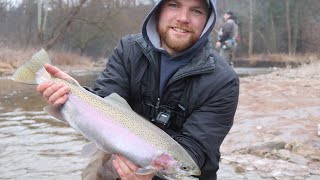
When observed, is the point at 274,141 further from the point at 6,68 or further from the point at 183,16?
the point at 6,68

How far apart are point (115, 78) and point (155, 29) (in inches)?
19.0

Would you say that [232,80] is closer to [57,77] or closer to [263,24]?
[57,77]

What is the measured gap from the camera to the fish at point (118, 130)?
2684mm

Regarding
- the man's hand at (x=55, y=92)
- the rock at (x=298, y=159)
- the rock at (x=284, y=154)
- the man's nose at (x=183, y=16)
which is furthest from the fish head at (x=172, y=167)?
the rock at (x=284, y=154)

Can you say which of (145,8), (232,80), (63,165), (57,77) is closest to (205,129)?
(232,80)

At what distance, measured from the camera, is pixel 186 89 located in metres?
3.35

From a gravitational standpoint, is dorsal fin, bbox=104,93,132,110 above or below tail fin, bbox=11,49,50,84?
below

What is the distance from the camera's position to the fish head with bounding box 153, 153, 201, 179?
→ 2.66 m

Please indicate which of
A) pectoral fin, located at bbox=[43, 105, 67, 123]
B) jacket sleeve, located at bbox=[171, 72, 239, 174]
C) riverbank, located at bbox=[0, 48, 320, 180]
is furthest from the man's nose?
riverbank, located at bbox=[0, 48, 320, 180]

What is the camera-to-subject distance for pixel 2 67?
794 inches

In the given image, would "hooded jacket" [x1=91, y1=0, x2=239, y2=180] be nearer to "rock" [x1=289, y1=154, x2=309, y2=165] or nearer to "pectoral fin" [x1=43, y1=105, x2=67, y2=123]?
"pectoral fin" [x1=43, y1=105, x2=67, y2=123]

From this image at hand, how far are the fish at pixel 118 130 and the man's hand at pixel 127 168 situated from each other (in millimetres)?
36

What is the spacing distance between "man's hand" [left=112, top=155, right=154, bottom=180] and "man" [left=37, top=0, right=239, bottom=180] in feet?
1.46

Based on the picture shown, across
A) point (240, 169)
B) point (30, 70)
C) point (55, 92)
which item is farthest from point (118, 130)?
point (240, 169)
